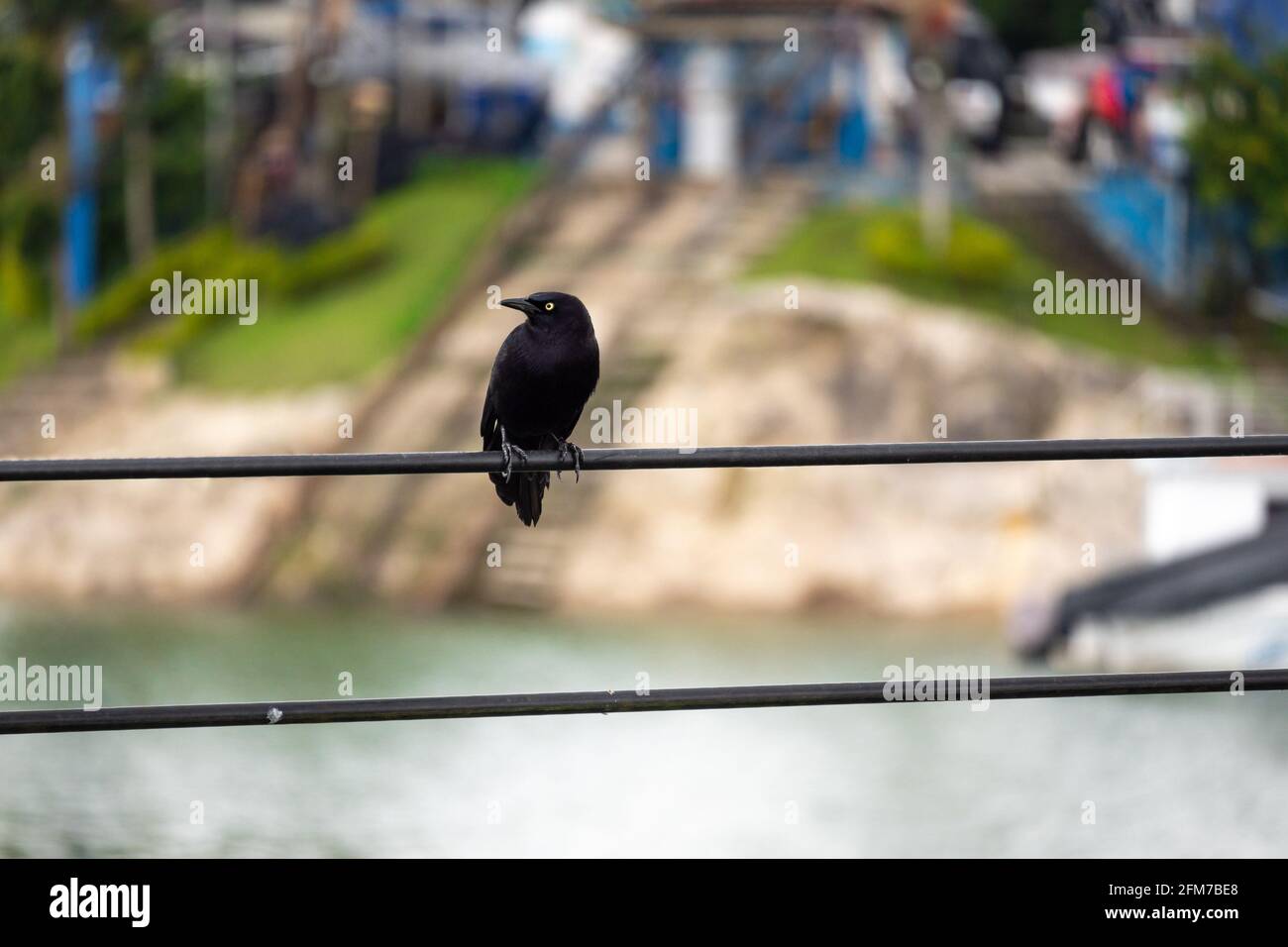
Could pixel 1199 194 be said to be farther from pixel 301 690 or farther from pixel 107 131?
pixel 107 131

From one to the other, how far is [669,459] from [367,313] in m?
20.5

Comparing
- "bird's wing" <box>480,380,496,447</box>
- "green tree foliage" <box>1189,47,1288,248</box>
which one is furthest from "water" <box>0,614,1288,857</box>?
"green tree foliage" <box>1189,47,1288,248</box>

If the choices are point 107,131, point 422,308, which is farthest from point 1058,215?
point 107,131

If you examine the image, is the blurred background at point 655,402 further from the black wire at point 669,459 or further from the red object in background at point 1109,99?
the black wire at point 669,459

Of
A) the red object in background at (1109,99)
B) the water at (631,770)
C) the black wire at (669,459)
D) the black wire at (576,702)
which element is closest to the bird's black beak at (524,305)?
the black wire at (669,459)

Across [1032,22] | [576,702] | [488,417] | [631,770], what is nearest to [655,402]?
[631,770]

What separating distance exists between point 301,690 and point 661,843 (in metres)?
5.01

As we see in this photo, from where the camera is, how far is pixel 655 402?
21125mm

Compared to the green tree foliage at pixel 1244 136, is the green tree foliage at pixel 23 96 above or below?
above

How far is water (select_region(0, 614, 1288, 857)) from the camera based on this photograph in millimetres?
11938

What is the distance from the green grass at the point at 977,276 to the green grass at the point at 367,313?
4.18 metres

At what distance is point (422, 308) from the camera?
909 inches

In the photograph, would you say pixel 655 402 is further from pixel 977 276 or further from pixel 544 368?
pixel 544 368

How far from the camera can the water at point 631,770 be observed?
11.9m
